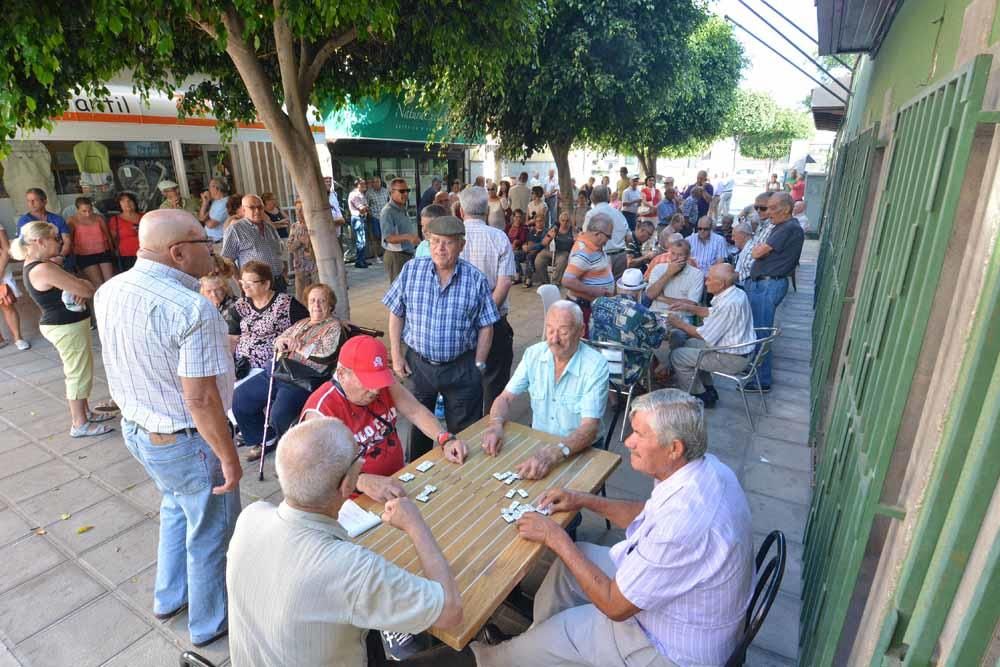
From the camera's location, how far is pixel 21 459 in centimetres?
431

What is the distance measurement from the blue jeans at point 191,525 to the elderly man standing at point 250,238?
340 centimetres

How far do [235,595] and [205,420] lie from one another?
104cm

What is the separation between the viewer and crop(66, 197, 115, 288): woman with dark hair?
6969 mm

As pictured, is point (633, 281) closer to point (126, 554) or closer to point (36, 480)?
point (126, 554)

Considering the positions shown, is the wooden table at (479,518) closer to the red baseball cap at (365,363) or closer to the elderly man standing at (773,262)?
the red baseball cap at (365,363)

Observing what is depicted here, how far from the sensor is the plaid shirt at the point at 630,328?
452cm

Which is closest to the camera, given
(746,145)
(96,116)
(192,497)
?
(192,497)

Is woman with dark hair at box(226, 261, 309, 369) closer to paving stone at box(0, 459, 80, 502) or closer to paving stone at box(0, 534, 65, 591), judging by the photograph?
paving stone at box(0, 459, 80, 502)

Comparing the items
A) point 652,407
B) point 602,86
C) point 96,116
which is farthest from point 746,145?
point 652,407

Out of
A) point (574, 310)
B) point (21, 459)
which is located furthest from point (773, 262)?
point (21, 459)

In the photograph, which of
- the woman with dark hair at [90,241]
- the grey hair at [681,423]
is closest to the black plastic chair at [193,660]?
the grey hair at [681,423]

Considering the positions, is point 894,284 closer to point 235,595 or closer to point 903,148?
point 903,148

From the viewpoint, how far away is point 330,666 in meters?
1.60

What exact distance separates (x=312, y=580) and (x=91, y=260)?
7.53 m
